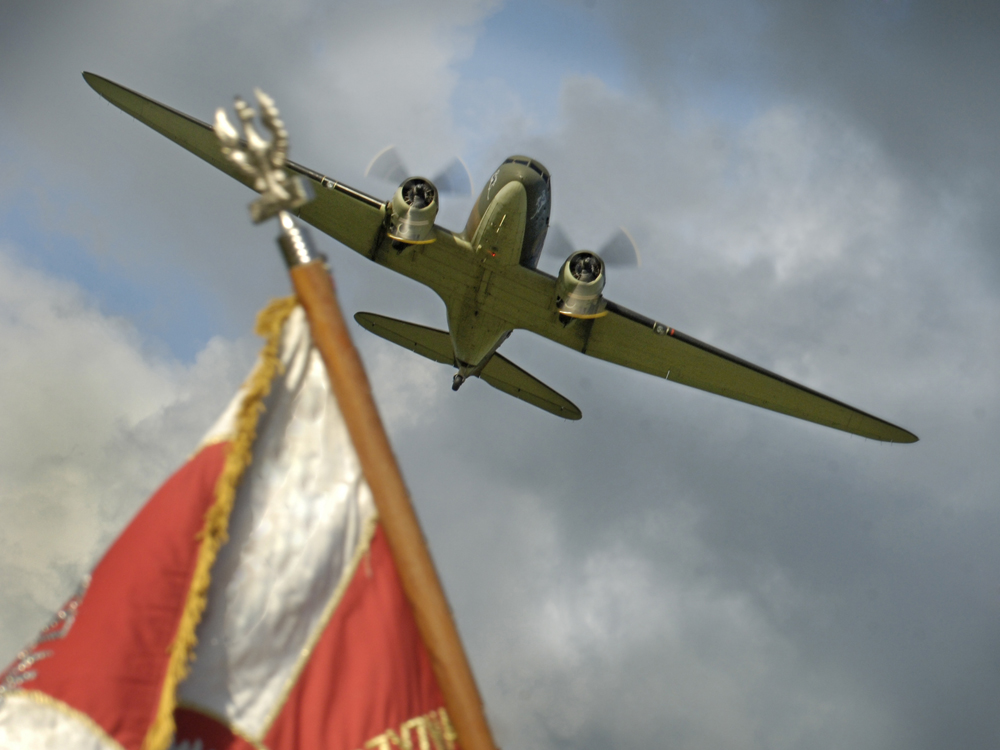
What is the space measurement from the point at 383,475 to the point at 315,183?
23239 mm

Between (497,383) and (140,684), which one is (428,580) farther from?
(497,383)

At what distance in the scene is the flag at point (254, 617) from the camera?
9.77 ft

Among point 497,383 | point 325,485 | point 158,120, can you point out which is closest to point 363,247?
point 497,383

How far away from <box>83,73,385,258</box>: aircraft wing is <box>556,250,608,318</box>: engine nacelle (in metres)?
6.23

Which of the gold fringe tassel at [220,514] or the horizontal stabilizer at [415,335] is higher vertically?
the horizontal stabilizer at [415,335]

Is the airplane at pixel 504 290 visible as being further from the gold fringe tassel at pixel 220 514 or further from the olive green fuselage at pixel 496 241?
the gold fringe tassel at pixel 220 514

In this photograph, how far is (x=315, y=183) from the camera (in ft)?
81.9

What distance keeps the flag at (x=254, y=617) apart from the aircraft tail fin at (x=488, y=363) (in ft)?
79.4

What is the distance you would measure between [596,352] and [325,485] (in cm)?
2519

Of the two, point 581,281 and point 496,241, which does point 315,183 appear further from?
point 581,281

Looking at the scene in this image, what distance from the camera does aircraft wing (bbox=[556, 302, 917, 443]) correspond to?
89.0ft

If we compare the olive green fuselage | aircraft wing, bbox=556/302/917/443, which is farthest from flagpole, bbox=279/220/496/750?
aircraft wing, bbox=556/302/917/443

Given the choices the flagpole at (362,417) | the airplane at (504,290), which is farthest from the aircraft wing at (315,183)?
the flagpole at (362,417)

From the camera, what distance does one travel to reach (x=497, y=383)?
2838 centimetres
